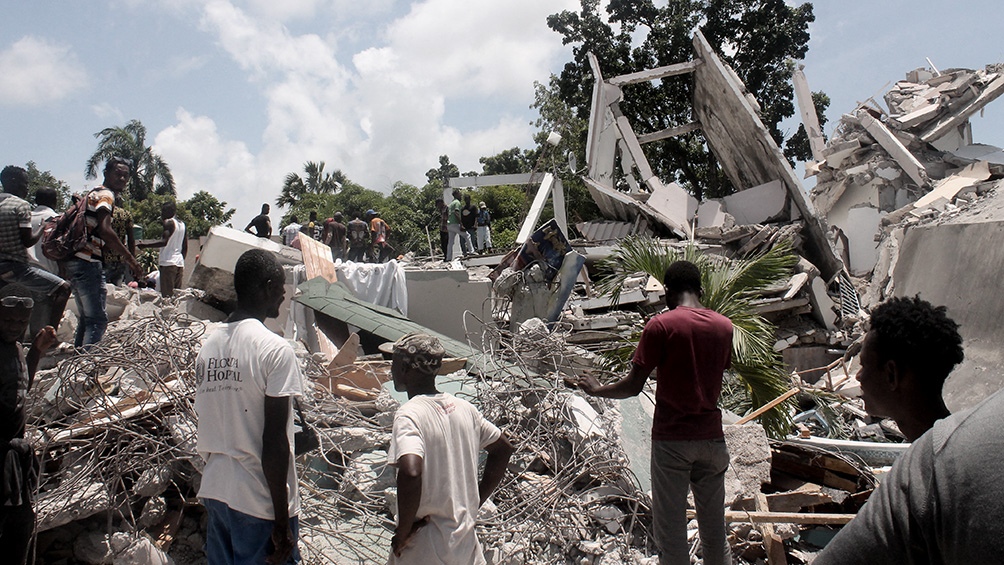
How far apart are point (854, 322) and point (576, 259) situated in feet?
16.5

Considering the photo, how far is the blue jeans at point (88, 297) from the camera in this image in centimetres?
529

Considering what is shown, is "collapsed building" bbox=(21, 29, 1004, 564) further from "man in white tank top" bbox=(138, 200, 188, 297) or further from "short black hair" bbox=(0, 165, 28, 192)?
"short black hair" bbox=(0, 165, 28, 192)

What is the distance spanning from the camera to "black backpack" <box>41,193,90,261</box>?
5.14 meters

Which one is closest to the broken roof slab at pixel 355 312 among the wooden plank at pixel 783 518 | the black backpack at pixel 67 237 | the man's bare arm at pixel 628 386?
the black backpack at pixel 67 237

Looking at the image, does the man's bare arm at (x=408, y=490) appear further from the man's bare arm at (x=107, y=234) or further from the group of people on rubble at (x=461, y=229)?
the group of people on rubble at (x=461, y=229)

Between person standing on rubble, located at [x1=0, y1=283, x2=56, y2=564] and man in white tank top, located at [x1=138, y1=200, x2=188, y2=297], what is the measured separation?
5.23 meters

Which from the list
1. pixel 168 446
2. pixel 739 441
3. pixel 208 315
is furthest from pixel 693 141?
pixel 168 446

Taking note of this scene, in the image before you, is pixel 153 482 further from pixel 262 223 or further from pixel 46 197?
pixel 262 223

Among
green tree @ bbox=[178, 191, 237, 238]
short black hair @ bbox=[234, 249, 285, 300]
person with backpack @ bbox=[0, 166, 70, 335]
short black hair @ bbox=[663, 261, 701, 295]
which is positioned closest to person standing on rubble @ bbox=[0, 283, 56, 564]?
short black hair @ bbox=[234, 249, 285, 300]

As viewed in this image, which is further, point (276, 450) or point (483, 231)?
point (483, 231)

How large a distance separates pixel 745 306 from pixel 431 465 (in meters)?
4.41

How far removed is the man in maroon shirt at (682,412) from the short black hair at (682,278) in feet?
0.38

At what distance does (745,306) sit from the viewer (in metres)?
6.11

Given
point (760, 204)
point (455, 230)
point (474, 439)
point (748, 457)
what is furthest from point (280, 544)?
point (760, 204)
